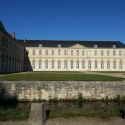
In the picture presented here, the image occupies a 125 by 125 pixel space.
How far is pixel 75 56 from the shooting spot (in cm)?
4628

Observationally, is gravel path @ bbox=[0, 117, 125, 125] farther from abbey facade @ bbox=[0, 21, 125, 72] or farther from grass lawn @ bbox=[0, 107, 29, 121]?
abbey facade @ bbox=[0, 21, 125, 72]

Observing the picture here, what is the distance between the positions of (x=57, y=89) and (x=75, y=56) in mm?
33461

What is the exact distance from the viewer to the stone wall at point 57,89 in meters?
13.0

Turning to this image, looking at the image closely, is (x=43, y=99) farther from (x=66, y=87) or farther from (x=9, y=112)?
(x=9, y=112)

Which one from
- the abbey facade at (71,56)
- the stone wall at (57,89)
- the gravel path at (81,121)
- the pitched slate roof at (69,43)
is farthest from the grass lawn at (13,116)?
the pitched slate roof at (69,43)

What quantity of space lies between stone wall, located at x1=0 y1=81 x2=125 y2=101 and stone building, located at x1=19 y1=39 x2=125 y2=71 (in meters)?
32.4

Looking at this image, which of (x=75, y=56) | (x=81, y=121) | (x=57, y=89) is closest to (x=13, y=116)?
(x=81, y=121)

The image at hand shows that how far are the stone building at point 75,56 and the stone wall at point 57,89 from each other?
32413 mm

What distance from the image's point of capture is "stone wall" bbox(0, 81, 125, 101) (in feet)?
42.7

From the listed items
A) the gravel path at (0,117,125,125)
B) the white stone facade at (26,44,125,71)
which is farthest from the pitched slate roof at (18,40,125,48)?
the gravel path at (0,117,125,125)

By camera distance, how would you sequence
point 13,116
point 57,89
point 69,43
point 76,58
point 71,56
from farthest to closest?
point 69,43 < point 76,58 < point 71,56 < point 57,89 < point 13,116

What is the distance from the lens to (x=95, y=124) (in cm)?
663

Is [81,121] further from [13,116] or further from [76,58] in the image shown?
[76,58]

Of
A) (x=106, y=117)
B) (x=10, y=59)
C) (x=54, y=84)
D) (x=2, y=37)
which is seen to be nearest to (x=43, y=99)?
(x=54, y=84)
